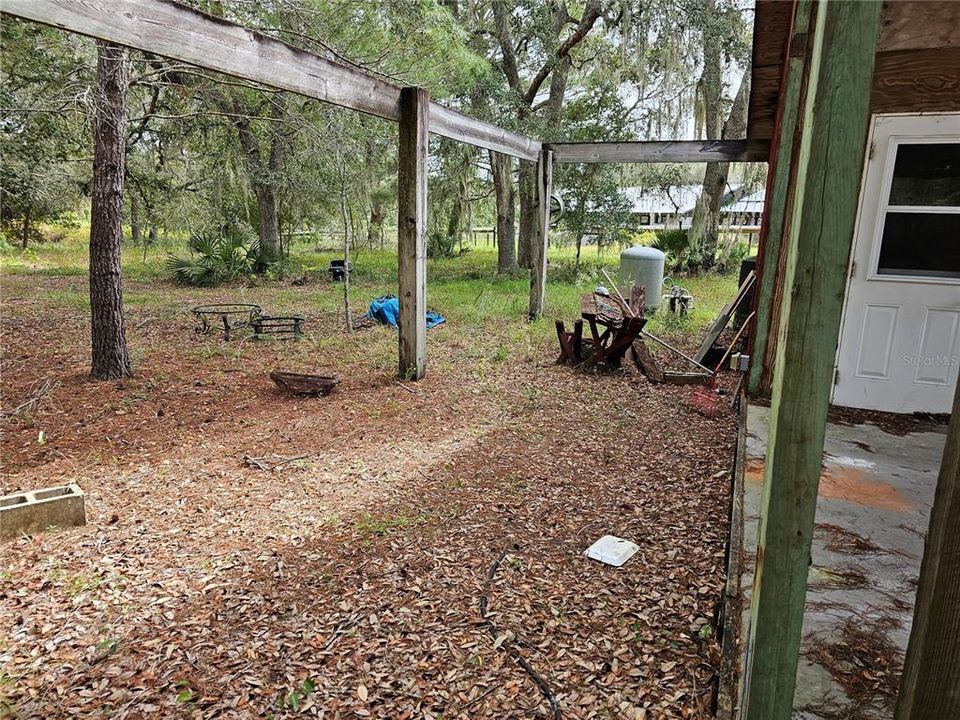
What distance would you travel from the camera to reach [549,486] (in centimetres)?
395

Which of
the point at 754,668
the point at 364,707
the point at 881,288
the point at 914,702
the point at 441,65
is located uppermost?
the point at 441,65

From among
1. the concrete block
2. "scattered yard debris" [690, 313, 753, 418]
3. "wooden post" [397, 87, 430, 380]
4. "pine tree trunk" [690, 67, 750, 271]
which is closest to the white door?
"scattered yard debris" [690, 313, 753, 418]

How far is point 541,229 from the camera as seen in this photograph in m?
9.02

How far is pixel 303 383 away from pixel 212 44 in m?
2.93

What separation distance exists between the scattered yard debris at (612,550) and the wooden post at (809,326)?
5.87 feet

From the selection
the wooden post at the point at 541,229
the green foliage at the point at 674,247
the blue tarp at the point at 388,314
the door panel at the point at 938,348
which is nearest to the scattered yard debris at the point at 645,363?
the door panel at the point at 938,348

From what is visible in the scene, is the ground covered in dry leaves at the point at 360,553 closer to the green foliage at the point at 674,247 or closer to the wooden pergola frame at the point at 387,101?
the wooden pergola frame at the point at 387,101

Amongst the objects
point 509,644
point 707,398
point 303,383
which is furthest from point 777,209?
point 303,383

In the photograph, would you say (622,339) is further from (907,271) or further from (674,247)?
(674,247)

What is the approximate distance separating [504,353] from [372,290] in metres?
6.42

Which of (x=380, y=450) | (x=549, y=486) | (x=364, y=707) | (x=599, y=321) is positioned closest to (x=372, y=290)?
(x=599, y=321)

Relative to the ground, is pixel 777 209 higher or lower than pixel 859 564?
higher

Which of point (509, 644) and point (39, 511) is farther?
point (39, 511)

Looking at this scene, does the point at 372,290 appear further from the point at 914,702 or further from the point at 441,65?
the point at 914,702
